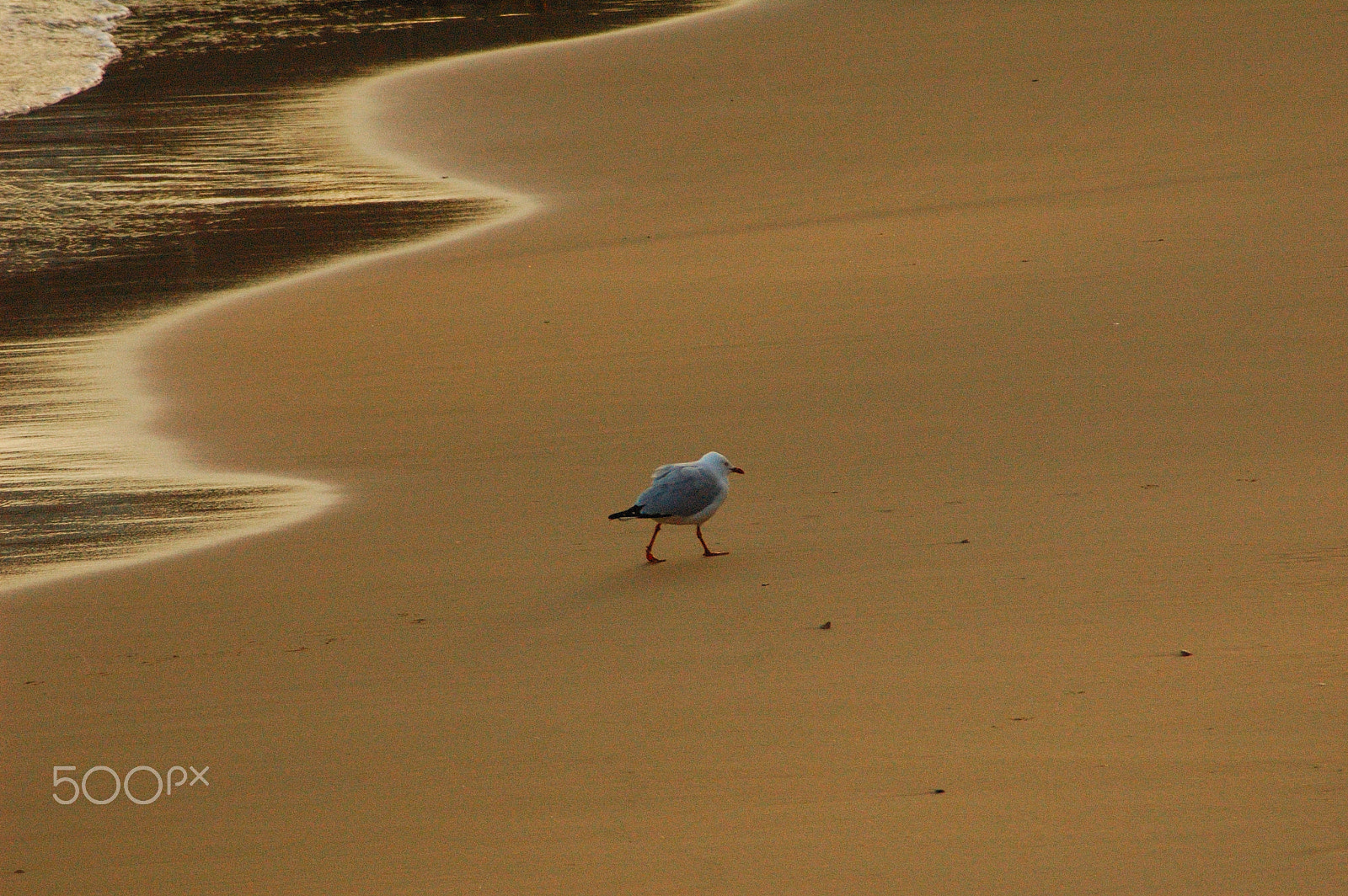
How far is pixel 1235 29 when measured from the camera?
19.1 m

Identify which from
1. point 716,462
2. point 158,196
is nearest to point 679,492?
point 716,462

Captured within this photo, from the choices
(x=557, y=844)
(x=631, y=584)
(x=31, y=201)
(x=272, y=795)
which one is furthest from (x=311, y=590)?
(x=31, y=201)

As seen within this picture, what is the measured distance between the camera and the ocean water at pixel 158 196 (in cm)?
786

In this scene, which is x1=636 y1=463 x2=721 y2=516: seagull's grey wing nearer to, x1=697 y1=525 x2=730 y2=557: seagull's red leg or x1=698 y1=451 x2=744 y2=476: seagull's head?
x1=698 y1=451 x2=744 y2=476: seagull's head

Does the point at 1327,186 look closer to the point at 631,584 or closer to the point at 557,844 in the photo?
the point at 631,584

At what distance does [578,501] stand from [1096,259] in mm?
4811
